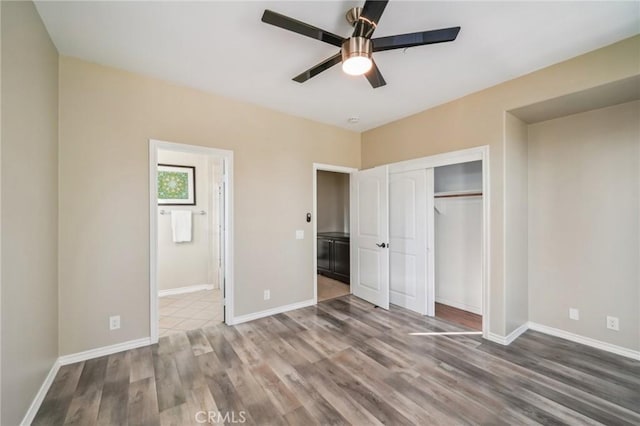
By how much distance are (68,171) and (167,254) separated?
94.2 inches

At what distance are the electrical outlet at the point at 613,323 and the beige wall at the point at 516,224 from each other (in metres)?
0.67

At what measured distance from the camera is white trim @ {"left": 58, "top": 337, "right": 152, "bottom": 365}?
237 cm

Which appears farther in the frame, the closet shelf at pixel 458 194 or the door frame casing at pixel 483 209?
the closet shelf at pixel 458 194

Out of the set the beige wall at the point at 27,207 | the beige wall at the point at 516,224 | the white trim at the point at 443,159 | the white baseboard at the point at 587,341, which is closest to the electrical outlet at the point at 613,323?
the white baseboard at the point at 587,341

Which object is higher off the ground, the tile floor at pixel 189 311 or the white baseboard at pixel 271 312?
the white baseboard at pixel 271 312

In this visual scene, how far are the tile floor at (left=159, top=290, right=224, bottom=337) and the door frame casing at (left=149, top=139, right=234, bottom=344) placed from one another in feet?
1.15

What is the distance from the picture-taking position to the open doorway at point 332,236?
15.4ft

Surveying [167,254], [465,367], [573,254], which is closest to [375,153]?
[573,254]

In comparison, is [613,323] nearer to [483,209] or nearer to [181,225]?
[483,209]

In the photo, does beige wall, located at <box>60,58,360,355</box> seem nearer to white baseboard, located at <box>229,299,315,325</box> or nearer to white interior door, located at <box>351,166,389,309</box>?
white baseboard, located at <box>229,299,315,325</box>

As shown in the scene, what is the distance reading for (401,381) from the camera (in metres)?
2.18

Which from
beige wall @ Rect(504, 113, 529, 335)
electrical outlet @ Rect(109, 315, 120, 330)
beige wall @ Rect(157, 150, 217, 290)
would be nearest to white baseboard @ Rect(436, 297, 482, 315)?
beige wall @ Rect(504, 113, 529, 335)

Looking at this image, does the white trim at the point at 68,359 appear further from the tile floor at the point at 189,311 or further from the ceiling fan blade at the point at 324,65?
the ceiling fan blade at the point at 324,65

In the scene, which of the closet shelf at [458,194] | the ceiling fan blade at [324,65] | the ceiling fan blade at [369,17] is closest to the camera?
the ceiling fan blade at [369,17]
